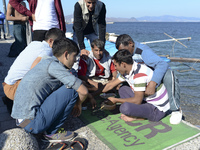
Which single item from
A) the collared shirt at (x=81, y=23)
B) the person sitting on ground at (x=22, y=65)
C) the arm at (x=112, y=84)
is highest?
the collared shirt at (x=81, y=23)

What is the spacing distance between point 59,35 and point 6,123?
5.19ft

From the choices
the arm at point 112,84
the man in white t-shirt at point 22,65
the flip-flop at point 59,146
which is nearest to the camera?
the flip-flop at point 59,146

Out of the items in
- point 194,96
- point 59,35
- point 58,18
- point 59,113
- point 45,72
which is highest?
point 58,18

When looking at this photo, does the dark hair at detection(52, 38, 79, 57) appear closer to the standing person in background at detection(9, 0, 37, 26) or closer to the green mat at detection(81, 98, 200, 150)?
the green mat at detection(81, 98, 200, 150)

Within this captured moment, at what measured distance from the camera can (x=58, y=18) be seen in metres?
4.27

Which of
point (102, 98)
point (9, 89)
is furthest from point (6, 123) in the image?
point (102, 98)

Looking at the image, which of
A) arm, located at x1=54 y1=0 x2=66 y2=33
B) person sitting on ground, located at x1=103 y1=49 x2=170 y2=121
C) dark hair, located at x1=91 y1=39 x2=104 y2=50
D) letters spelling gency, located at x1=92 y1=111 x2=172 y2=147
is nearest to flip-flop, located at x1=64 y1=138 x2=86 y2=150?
letters spelling gency, located at x1=92 y1=111 x2=172 y2=147

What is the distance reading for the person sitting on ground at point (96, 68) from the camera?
3997 mm

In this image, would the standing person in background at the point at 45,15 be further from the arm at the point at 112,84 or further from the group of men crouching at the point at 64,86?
the arm at the point at 112,84

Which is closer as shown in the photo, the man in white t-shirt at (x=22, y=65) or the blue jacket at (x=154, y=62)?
the man in white t-shirt at (x=22, y=65)

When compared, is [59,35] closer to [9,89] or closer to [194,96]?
[9,89]

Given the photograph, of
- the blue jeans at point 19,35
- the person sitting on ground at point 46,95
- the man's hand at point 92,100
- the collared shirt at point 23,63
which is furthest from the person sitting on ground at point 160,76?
the blue jeans at point 19,35

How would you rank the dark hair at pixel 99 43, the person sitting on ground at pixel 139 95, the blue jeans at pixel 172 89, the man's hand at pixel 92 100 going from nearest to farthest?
the person sitting on ground at pixel 139 95
the blue jeans at pixel 172 89
the man's hand at pixel 92 100
the dark hair at pixel 99 43

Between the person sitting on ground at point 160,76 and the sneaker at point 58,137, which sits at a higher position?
the person sitting on ground at point 160,76
